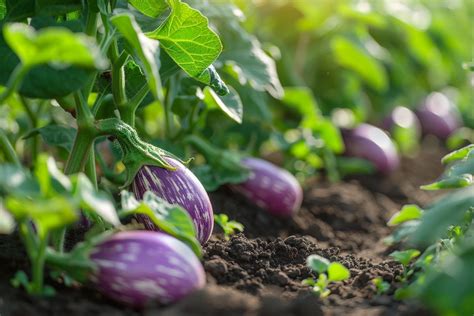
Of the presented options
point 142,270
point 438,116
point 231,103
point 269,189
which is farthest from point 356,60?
point 142,270

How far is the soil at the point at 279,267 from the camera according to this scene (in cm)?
149

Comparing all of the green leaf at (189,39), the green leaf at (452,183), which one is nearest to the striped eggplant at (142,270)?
the green leaf at (189,39)

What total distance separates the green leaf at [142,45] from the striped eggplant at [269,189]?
114 cm

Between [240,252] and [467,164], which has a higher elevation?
[467,164]

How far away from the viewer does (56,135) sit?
2127 millimetres

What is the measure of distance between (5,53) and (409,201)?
83.5 inches

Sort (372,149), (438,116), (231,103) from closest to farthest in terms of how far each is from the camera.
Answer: (231,103) → (372,149) → (438,116)

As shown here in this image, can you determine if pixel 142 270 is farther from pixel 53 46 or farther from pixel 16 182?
pixel 53 46

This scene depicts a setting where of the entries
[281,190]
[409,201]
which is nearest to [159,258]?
[281,190]

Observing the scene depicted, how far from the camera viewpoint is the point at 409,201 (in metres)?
3.44

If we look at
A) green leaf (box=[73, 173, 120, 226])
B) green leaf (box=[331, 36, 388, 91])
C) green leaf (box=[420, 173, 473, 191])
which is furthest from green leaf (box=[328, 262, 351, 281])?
green leaf (box=[331, 36, 388, 91])

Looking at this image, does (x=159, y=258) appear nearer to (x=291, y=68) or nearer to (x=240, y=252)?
(x=240, y=252)

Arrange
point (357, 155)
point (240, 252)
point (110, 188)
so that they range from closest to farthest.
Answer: point (240, 252)
point (110, 188)
point (357, 155)

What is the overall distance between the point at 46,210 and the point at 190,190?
664 mm
